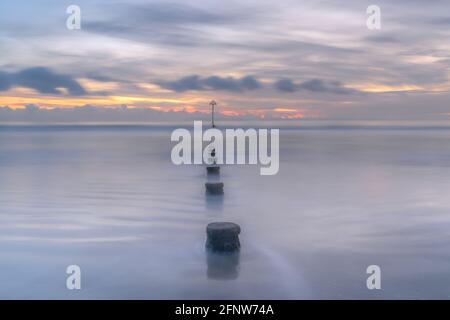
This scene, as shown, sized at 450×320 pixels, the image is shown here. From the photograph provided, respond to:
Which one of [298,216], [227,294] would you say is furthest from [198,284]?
[298,216]

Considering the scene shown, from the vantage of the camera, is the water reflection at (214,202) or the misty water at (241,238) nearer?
the misty water at (241,238)

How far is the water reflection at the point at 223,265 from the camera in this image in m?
7.90

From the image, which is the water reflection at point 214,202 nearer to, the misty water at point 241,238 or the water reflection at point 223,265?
the misty water at point 241,238

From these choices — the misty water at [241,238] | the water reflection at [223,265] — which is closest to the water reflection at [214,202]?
the misty water at [241,238]

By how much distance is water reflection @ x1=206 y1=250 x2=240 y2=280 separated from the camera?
25.9 feet

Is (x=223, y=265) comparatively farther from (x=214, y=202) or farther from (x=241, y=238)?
(x=214, y=202)

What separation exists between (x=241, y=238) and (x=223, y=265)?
2.21 meters

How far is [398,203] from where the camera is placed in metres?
15.0

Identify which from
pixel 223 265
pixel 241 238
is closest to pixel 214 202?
pixel 241 238

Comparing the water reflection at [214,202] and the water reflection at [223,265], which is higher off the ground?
the water reflection at [214,202]

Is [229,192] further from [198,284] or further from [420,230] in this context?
[198,284]

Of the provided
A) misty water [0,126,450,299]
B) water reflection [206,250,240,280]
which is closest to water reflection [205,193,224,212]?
misty water [0,126,450,299]

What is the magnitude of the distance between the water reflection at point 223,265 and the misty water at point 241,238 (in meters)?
0.02

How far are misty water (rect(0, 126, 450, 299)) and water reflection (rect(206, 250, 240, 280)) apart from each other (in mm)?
19
